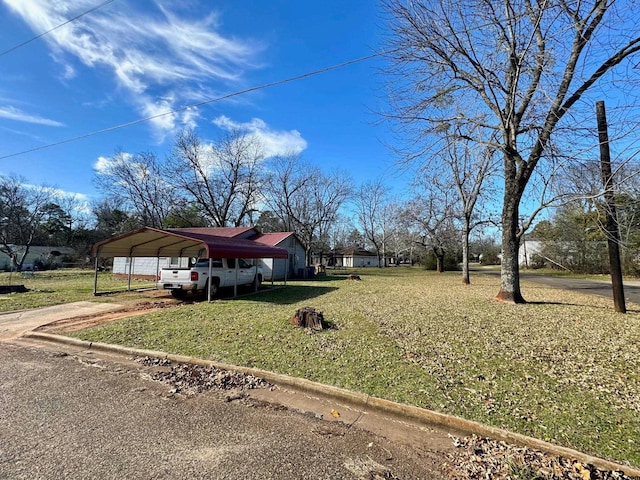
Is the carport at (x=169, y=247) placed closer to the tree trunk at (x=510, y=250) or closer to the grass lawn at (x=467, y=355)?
the grass lawn at (x=467, y=355)

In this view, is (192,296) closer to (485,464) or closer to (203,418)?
(203,418)

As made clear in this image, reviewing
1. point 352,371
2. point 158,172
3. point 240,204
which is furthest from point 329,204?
point 352,371

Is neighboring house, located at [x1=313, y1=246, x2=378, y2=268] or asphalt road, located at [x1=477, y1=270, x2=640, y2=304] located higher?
neighboring house, located at [x1=313, y1=246, x2=378, y2=268]

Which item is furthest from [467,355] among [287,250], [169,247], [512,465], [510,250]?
[287,250]

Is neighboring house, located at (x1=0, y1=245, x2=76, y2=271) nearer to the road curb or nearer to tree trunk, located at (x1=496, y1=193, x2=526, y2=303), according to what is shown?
the road curb

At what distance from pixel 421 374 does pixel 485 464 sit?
1797mm

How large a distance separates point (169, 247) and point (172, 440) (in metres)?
13.4

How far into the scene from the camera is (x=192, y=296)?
12891mm

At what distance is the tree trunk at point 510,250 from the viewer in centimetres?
1026

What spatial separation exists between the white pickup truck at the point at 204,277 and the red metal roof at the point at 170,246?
70cm

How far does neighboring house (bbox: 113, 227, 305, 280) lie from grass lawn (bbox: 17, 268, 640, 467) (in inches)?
479

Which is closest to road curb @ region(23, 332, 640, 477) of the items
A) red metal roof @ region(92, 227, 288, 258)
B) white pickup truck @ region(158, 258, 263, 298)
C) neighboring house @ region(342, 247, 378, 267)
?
red metal roof @ region(92, 227, 288, 258)

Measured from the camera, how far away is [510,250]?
10391 mm

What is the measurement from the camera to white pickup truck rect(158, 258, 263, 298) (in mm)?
11125
